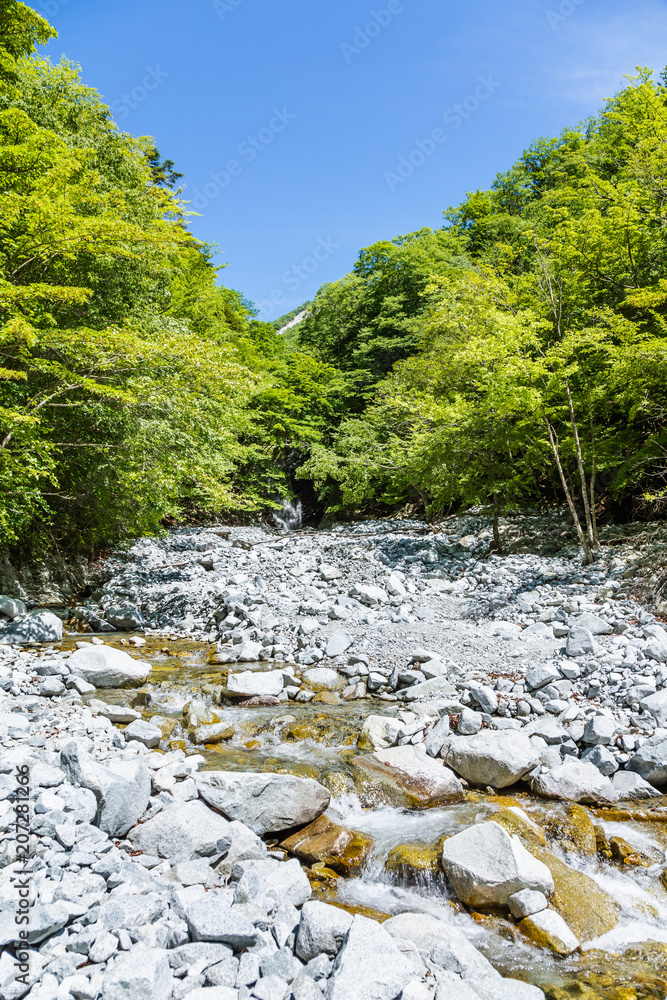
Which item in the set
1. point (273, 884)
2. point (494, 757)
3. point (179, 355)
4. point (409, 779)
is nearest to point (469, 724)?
point (494, 757)

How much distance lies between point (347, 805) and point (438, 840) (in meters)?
0.86

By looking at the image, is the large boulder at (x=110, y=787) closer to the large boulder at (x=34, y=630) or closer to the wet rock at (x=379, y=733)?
the wet rock at (x=379, y=733)

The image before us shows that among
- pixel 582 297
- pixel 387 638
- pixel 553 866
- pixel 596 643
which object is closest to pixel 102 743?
pixel 553 866

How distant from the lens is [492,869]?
3412 millimetres

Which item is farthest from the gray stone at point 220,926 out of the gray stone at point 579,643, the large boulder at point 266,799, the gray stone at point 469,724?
the gray stone at point 579,643

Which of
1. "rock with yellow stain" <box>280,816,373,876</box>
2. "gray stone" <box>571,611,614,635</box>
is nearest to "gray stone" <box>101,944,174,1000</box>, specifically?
"rock with yellow stain" <box>280,816,373,876</box>

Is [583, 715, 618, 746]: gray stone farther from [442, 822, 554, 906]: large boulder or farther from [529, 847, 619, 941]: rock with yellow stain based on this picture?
[442, 822, 554, 906]: large boulder

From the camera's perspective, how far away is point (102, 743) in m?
4.68

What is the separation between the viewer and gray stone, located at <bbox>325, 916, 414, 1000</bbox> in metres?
2.46

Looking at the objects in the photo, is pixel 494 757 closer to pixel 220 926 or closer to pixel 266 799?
pixel 266 799

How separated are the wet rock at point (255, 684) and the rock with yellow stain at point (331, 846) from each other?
8.91ft

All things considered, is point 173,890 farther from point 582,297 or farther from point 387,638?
point 582,297

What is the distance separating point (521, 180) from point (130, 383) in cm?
2922

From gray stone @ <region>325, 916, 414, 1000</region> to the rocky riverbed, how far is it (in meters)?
0.01
